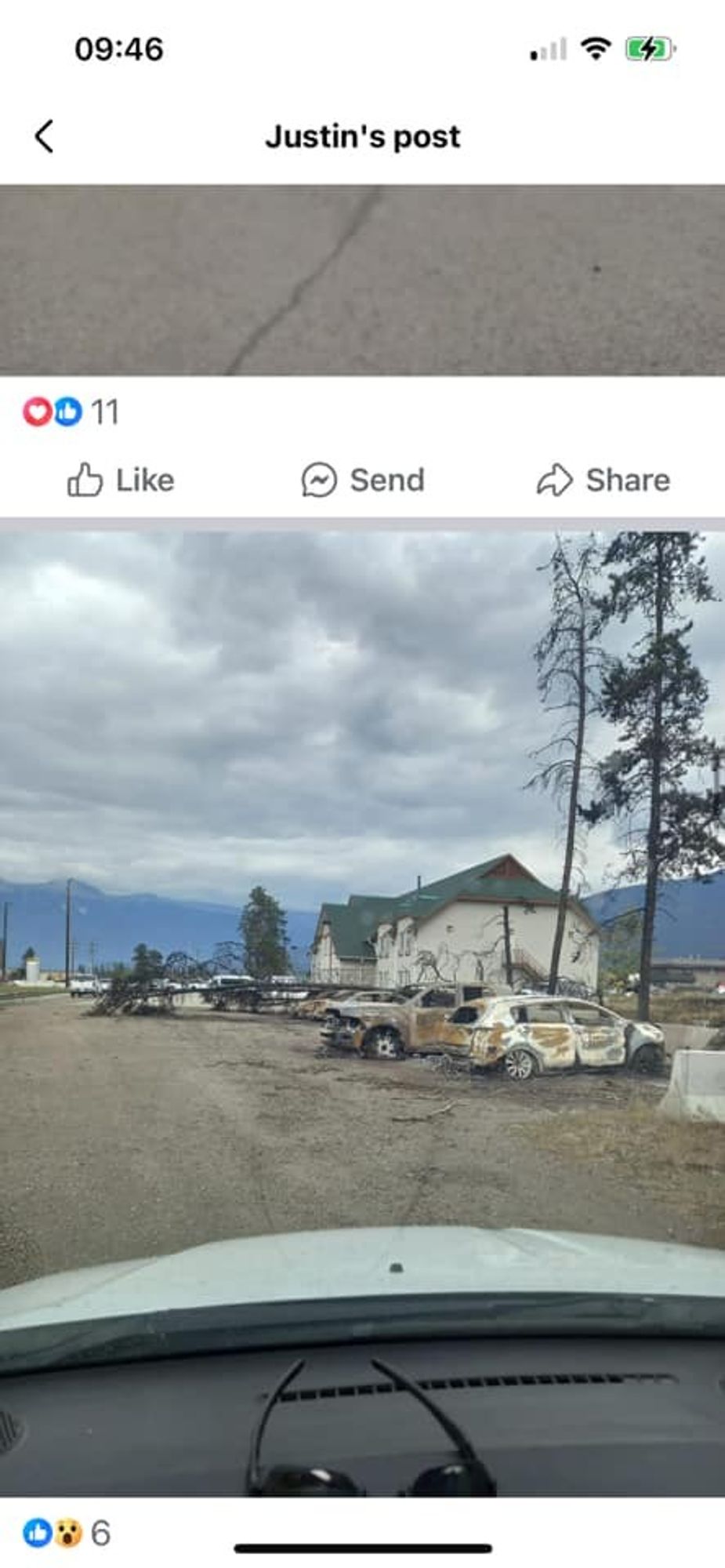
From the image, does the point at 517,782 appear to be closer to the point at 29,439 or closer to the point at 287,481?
the point at 287,481

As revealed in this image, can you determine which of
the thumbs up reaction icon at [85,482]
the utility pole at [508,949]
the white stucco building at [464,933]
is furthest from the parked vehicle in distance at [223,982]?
the thumbs up reaction icon at [85,482]

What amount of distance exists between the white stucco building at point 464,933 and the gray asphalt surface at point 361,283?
1490 mm

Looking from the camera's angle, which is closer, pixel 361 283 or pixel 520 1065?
pixel 361 283

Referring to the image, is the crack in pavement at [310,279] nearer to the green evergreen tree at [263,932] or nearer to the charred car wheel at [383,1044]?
the green evergreen tree at [263,932]

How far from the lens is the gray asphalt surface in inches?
119

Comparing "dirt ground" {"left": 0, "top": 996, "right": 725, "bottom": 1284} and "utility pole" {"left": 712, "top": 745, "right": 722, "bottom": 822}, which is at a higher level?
"utility pole" {"left": 712, "top": 745, "right": 722, "bottom": 822}

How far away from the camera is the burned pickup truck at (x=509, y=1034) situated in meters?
3.52

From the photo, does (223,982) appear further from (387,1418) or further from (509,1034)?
(387,1418)

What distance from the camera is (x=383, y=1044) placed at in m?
3.59
